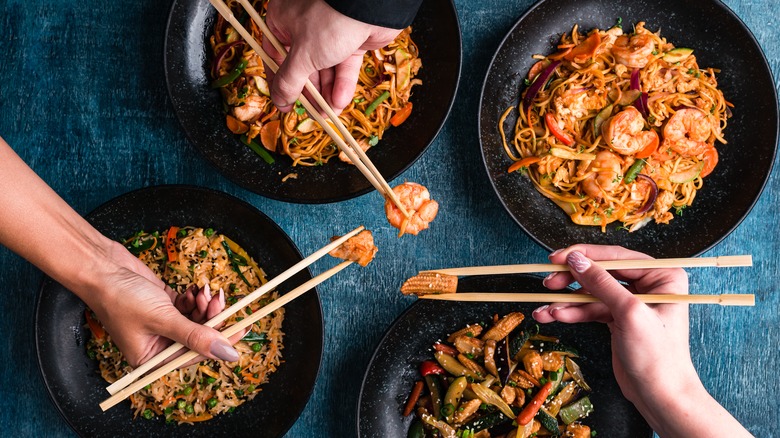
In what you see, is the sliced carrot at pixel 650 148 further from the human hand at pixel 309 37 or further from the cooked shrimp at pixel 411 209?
the human hand at pixel 309 37

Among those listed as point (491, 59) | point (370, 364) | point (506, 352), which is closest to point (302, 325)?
point (370, 364)

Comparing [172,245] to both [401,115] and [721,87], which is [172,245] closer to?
[401,115]

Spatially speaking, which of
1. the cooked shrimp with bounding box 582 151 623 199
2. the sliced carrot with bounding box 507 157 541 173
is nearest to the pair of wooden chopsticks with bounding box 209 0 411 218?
the sliced carrot with bounding box 507 157 541 173

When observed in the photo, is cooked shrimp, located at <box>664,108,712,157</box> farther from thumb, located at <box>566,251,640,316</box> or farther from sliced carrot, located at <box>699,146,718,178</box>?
thumb, located at <box>566,251,640,316</box>

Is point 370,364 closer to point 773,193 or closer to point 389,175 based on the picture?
point 389,175

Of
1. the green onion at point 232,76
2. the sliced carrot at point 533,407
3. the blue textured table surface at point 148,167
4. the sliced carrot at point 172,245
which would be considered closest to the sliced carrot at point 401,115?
the blue textured table surface at point 148,167

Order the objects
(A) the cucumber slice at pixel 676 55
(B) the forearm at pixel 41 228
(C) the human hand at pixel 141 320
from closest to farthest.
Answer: (C) the human hand at pixel 141 320, (B) the forearm at pixel 41 228, (A) the cucumber slice at pixel 676 55
